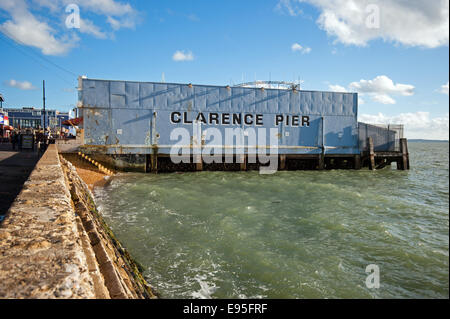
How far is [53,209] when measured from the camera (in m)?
3.48

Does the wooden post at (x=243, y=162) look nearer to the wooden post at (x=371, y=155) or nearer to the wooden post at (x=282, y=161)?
the wooden post at (x=282, y=161)

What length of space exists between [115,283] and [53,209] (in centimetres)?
153

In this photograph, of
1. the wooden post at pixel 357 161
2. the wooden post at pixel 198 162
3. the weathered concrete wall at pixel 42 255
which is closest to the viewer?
the weathered concrete wall at pixel 42 255

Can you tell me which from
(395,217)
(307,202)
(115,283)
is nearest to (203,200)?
(307,202)

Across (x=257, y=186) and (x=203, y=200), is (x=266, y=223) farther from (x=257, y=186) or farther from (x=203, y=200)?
(x=257, y=186)

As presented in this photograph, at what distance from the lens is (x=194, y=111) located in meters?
17.2

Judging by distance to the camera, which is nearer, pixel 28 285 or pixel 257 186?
pixel 28 285

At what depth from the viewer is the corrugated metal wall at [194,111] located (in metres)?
16.2

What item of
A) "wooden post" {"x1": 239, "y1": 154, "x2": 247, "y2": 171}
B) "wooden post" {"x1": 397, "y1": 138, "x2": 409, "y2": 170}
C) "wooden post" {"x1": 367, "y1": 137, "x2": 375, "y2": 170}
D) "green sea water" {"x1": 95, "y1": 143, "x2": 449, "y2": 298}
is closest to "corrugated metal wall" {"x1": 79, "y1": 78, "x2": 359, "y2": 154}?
"wooden post" {"x1": 367, "y1": 137, "x2": 375, "y2": 170}

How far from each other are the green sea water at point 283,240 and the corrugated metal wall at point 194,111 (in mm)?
6092

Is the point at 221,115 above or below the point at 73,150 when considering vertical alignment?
above

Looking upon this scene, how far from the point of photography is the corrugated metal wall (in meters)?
16.2

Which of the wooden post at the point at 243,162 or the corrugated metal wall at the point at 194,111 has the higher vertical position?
the corrugated metal wall at the point at 194,111

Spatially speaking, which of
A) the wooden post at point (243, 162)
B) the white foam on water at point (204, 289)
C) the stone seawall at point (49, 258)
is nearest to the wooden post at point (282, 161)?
the wooden post at point (243, 162)
